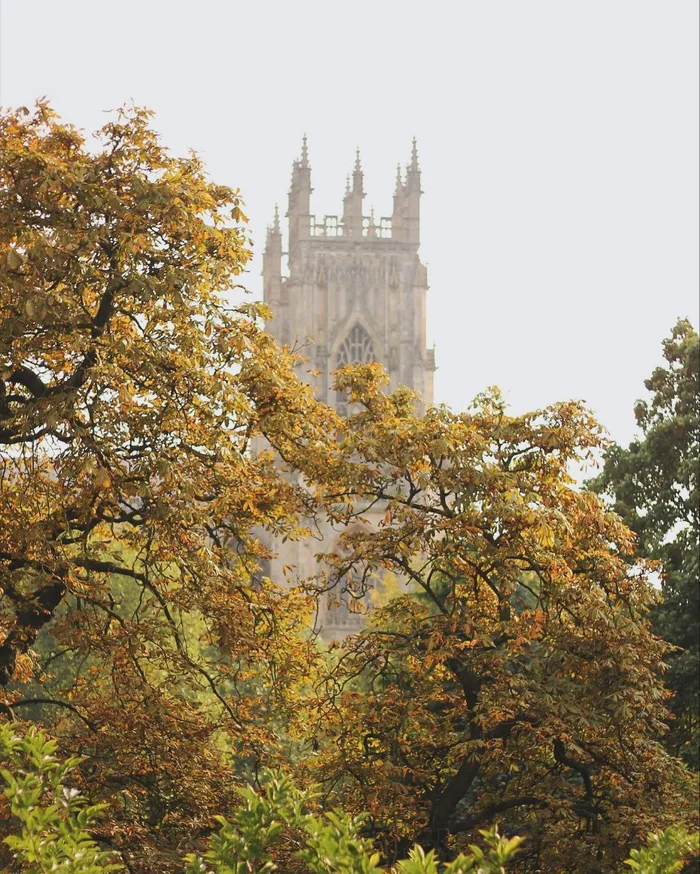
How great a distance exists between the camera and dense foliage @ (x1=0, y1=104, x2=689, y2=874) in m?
11.7

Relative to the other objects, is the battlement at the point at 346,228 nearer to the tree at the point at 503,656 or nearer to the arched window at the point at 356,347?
the arched window at the point at 356,347

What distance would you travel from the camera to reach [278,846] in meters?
10.1

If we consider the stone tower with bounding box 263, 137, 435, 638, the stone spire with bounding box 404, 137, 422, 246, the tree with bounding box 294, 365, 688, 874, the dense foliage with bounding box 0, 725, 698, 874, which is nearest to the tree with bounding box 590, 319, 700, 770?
the tree with bounding box 294, 365, 688, 874

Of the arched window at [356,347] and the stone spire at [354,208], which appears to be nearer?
the arched window at [356,347]

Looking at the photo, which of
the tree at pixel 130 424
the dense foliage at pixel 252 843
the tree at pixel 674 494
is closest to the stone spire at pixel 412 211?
the tree at pixel 674 494

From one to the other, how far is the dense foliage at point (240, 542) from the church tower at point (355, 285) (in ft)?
189

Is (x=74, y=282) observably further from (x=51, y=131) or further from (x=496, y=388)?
(x=496, y=388)

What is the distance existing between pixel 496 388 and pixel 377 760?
379cm

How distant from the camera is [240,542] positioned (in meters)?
13.4

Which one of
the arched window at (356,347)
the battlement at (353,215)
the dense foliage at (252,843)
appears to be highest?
the battlement at (353,215)

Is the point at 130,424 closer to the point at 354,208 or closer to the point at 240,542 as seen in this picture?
the point at 240,542

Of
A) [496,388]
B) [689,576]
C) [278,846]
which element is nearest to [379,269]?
[689,576]

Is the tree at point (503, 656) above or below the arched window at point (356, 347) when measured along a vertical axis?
below

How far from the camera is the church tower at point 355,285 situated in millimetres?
72312
